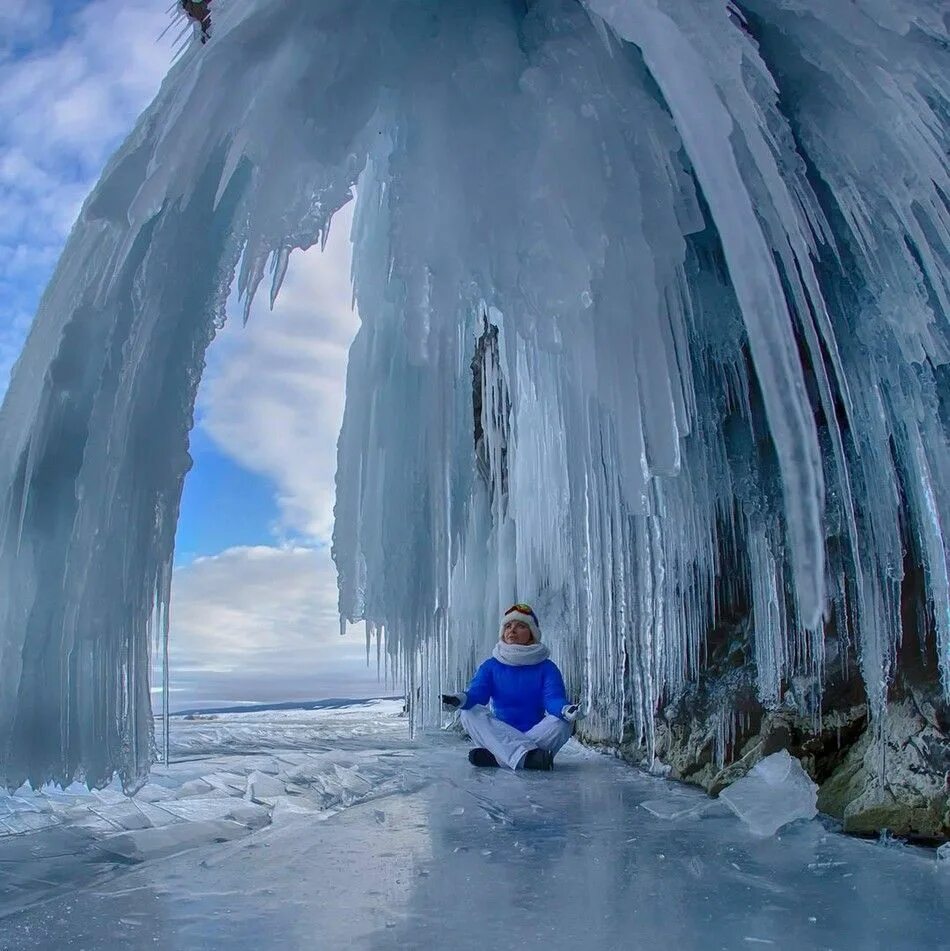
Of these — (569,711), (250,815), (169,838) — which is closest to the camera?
(169,838)

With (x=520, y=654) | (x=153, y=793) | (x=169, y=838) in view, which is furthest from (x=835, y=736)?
(x=153, y=793)

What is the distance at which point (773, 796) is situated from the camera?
2705 millimetres

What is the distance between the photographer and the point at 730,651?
4219mm

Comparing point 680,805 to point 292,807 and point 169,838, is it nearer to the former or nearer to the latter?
point 292,807

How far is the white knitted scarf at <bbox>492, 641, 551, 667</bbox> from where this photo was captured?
5.40 meters

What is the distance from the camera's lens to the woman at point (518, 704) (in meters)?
4.86

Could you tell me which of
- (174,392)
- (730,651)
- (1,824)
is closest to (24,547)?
(174,392)

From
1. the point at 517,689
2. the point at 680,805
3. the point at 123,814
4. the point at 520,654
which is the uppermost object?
the point at 520,654

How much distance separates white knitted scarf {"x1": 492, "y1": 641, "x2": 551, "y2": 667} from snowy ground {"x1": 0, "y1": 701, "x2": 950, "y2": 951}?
6.47 feet

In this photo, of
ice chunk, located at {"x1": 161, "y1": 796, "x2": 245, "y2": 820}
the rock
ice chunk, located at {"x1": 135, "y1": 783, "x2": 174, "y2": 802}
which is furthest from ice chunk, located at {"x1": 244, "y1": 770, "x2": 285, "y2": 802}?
ice chunk, located at {"x1": 135, "y1": 783, "x2": 174, "y2": 802}

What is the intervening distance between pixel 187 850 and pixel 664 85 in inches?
87.2

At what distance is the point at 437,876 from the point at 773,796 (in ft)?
4.47

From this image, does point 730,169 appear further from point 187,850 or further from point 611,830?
point 187,850

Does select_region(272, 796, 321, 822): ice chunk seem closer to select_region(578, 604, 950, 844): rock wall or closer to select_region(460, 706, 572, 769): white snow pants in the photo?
select_region(578, 604, 950, 844): rock wall
